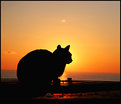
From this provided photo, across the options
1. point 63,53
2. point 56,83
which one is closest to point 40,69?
point 56,83

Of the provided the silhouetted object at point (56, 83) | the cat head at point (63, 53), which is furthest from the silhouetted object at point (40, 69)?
the silhouetted object at point (56, 83)

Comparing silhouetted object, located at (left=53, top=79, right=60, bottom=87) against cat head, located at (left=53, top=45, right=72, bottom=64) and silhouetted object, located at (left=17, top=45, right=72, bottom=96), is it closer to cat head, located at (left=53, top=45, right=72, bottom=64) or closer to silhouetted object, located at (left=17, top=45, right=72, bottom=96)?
silhouetted object, located at (left=17, top=45, right=72, bottom=96)

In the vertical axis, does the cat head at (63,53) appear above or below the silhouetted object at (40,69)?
above

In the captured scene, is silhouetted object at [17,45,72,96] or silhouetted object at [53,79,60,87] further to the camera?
silhouetted object at [53,79,60,87]

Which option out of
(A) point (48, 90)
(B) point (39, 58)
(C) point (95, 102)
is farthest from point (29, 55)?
(C) point (95, 102)

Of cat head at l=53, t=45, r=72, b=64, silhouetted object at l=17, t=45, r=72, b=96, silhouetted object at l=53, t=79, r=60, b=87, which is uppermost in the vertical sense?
cat head at l=53, t=45, r=72, b=64

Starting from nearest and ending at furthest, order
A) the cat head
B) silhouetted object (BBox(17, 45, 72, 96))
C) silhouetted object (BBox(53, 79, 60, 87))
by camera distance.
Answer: silhouetted object (BBox(17, 45, 72, 96)), the cat head, silhouetted object (BBox(53, 79, 60, 87))

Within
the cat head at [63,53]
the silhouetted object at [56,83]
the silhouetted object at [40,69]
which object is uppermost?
the cat head at [63,53]

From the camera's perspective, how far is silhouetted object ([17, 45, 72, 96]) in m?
7.22

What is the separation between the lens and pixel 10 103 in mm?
6578

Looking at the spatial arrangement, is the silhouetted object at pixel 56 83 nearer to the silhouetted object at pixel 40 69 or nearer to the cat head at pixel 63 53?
the silhouetted object at pixel 40 69

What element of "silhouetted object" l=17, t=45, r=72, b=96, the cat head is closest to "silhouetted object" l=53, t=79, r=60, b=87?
"silhouetted object" l=17, t=45, r=72, b=96

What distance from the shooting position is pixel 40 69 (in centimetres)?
722

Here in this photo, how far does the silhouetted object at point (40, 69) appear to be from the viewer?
7.22 metres
